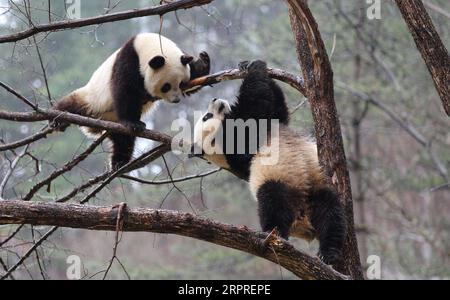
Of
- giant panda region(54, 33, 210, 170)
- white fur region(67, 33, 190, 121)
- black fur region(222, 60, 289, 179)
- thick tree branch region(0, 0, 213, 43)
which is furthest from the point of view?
white fur region(67, 33, 190, 121)

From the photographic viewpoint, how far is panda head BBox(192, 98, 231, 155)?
21.4ft

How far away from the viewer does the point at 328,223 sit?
5.34m

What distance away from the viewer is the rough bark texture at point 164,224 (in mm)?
4164

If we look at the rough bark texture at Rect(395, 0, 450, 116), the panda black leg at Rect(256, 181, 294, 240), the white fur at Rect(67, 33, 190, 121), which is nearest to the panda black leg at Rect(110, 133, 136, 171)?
the white fur at Rect(67, 33, 190, 121)

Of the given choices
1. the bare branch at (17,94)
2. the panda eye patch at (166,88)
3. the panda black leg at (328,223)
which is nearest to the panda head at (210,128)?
the panda eye patch at (166,88)

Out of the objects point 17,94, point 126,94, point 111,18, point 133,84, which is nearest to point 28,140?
point 17,94

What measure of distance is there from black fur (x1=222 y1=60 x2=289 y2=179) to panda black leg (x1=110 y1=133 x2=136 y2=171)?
4.56 ft

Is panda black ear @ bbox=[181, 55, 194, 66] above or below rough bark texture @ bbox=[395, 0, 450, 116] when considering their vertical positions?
above

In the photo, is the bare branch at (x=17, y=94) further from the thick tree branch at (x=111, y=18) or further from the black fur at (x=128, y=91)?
the black fur at (x=128, y=91)

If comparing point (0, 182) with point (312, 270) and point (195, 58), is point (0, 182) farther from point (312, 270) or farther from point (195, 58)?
point (312, 270)

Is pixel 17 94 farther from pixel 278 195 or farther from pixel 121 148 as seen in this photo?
pixel 278 195

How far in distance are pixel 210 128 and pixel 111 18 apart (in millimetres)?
2149

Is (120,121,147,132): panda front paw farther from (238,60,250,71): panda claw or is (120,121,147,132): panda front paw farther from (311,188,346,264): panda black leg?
(311,188,346,264): panda black leg

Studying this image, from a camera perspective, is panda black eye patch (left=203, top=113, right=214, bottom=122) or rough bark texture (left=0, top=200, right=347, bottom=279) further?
panda black eye patch (left=203, top=113, right=214, bottom=122)
